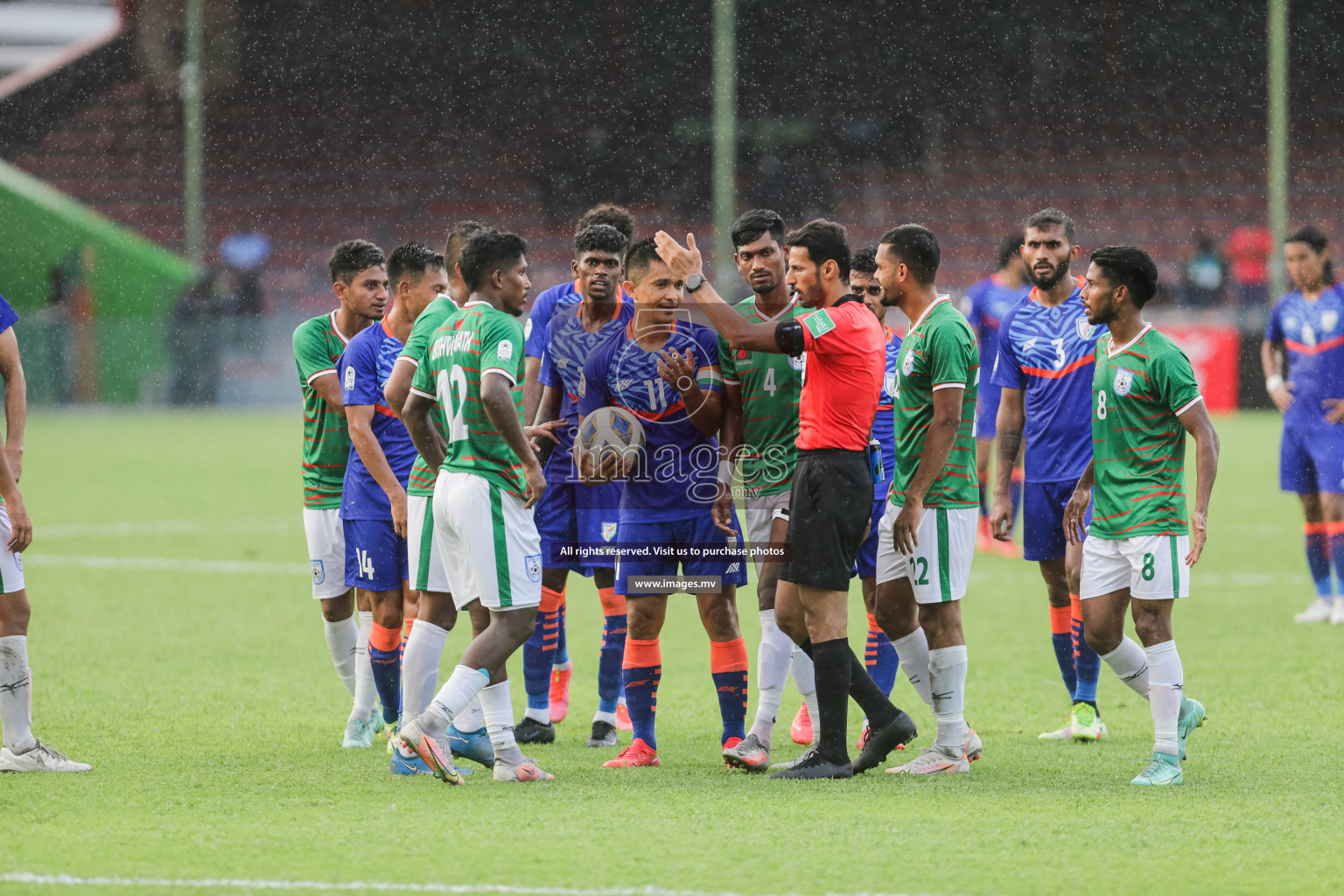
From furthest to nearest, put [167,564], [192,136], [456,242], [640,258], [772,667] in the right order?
[192,136], [167,564], [456,242], [772,667], [640,258]

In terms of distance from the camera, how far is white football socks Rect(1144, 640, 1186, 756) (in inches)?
221

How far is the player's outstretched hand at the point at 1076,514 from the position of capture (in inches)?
246

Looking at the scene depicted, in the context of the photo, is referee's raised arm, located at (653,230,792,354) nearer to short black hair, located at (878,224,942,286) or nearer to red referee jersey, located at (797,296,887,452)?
red referee jersey, located at (797,296,887,452)

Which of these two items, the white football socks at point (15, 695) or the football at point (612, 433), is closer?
the white football socks at point (15, 695)

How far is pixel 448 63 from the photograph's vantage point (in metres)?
37.1

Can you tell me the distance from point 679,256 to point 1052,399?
90.8 inches

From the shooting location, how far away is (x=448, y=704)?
18.2ft

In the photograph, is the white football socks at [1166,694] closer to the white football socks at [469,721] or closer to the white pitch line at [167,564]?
the white football socks at [469,721]

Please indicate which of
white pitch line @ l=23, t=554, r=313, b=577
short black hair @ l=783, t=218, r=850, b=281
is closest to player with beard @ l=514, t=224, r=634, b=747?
short black hair @ l=783, t=218, r=850, b=281

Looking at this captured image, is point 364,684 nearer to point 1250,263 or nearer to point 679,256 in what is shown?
point 679,256

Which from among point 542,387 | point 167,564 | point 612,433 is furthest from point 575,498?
point 167,564

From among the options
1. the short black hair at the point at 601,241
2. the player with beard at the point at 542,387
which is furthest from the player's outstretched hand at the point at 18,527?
the short black hair at the point at 601,241

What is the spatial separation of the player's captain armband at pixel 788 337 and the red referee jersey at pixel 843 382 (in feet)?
0.35

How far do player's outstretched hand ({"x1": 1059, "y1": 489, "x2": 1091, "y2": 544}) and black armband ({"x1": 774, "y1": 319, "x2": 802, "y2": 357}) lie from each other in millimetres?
1498
